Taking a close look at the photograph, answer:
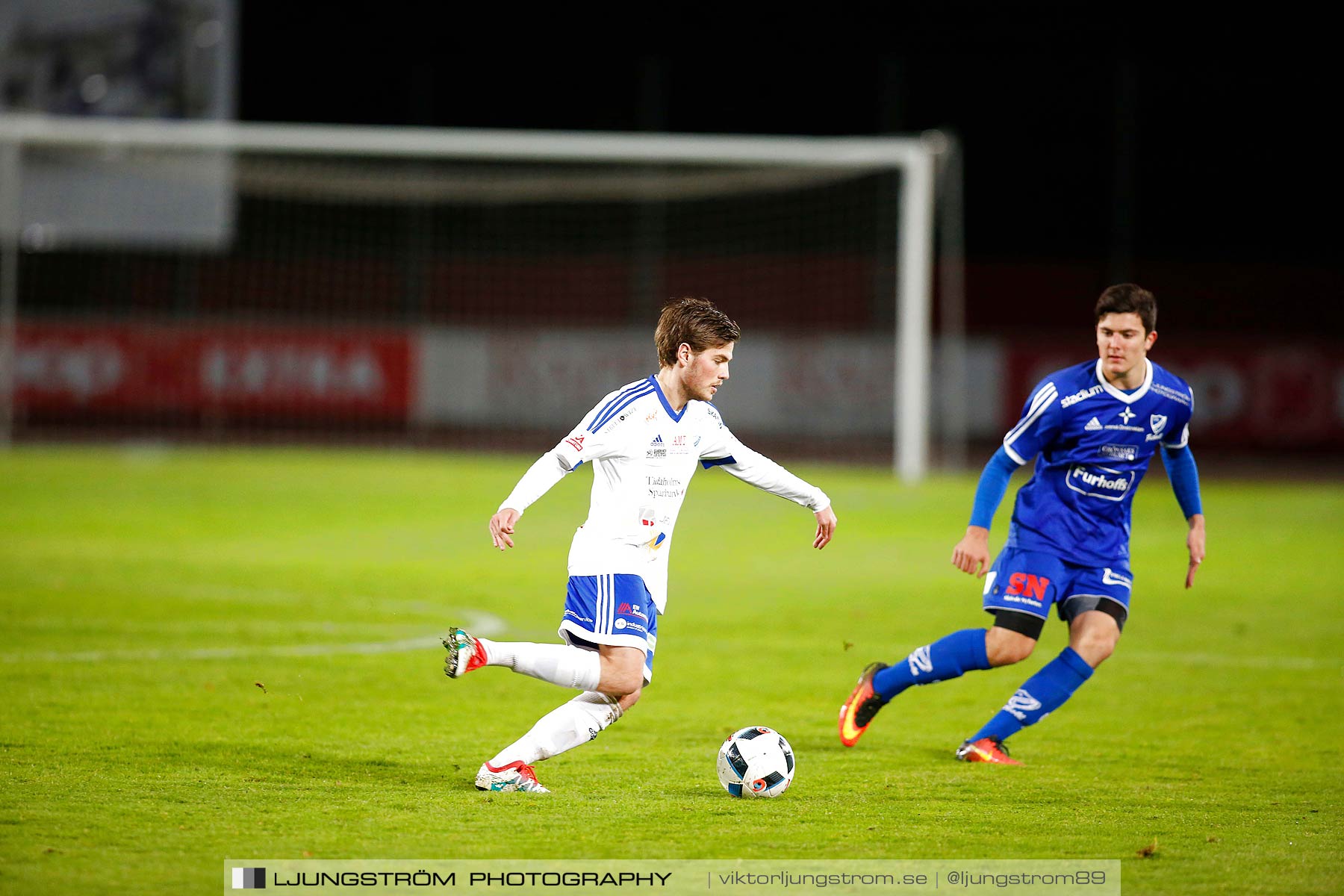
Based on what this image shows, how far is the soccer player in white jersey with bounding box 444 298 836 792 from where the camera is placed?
515 centimetres

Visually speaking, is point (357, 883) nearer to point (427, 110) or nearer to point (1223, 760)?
point (1223, 760)

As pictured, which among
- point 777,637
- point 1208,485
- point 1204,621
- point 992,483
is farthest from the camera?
point 1208,485

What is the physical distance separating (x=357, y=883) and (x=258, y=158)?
21874 millimetres

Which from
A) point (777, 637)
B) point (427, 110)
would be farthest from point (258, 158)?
point (777, 637)

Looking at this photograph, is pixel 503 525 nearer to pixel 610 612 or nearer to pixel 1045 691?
pixel 610 612

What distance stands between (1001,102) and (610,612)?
1125 inches

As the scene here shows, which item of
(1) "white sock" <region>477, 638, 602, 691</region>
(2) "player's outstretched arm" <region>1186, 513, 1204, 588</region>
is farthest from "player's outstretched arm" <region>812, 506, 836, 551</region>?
(2) "player's outstretched arm" <region>1186, 513, 1204, 588</region>

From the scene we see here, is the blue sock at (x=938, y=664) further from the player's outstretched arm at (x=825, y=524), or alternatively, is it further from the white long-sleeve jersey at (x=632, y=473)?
the white long-sleeve jersey at (x=632, y=473)

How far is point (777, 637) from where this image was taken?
9.43 metres

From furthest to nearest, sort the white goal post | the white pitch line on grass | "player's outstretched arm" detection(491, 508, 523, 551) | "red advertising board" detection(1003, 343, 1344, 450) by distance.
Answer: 1. "red advertising board" detection(1003, 343, 1344, 450)
2. the white goal post
3. the white pitch line on grass
4. "player's outstretched arm" detection(491, 508, 523, 551)

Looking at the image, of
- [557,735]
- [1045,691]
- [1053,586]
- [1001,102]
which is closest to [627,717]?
[557,735]

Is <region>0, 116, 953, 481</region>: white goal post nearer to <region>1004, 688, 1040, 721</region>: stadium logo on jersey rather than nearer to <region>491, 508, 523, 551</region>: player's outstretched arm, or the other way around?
<region>1004, 688, 1040, 721</region>: stadium logo on jersey

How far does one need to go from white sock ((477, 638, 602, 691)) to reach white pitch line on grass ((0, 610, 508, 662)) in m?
3.66

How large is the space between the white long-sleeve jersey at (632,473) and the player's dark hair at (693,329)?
0.48 feet
